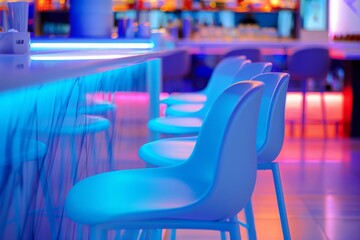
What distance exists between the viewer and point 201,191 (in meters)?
1.62

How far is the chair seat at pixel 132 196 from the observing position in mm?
1401

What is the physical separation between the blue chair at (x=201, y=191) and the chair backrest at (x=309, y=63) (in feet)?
17.2

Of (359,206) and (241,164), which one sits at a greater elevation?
(241,164)

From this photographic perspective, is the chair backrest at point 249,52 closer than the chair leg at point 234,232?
No

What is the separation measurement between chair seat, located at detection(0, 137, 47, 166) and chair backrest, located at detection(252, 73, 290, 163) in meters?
0.92

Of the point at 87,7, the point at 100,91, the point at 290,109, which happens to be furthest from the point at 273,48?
the point at 100,91

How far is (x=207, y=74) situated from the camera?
779 centimetres

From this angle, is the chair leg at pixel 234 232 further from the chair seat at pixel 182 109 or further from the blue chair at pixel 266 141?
the chair seat at pixel 182 109

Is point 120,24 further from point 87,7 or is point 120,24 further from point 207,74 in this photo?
point 207,74

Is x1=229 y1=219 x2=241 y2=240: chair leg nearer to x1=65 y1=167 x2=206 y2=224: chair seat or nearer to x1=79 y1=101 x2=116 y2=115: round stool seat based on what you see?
x1=65 y1=167 x2=206 y2=224: chair seat

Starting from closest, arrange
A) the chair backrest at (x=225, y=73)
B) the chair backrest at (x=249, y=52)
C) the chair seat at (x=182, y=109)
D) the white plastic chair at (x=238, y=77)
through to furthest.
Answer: the white plastic chair at (x=238, y=77) → the chair backrest at (x=225, y=73) → the chair seat at (x=182, y=109) → the chair backrest at (x=249, y=52)

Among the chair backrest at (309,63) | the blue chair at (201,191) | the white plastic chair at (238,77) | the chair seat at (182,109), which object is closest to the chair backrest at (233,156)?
the blue chair at (201,191)

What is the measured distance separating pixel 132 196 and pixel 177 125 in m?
1.50

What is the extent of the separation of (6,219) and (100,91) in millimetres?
1095
